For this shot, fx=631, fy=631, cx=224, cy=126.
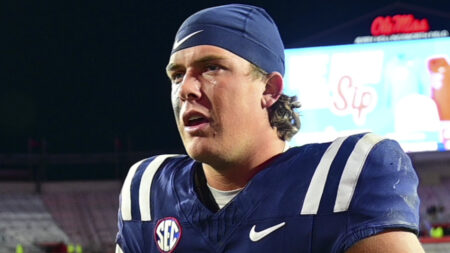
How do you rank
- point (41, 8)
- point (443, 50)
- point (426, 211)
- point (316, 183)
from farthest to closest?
point (41, 8) → point (426, 211) → point (443, 50) → point (316, 183)

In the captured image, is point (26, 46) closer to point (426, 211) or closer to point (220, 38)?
point (426, 211)

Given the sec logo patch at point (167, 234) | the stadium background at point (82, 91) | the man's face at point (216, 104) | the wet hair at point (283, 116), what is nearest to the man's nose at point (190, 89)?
the man's face at point (216, 104)

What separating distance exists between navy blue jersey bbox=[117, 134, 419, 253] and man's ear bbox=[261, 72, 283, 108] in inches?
3.9

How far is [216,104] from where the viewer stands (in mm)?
1082

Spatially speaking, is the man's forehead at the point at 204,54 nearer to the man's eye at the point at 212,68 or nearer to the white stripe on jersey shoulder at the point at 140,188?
the man's eye at the point at 212,68

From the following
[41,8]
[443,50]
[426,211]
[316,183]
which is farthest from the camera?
[41,8]

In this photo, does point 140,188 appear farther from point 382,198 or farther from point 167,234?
point 382,198

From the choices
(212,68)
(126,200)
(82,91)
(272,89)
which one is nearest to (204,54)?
(212,68)

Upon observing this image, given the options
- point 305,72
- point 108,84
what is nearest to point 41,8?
point 108,84

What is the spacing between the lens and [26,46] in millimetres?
10617

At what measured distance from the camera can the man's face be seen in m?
1.08

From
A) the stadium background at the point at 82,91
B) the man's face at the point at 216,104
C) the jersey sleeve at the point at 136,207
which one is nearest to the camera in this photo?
the man's face at the point at 216,104

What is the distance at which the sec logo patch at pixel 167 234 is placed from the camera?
114cm

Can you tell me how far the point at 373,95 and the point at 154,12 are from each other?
4204 millimetres
